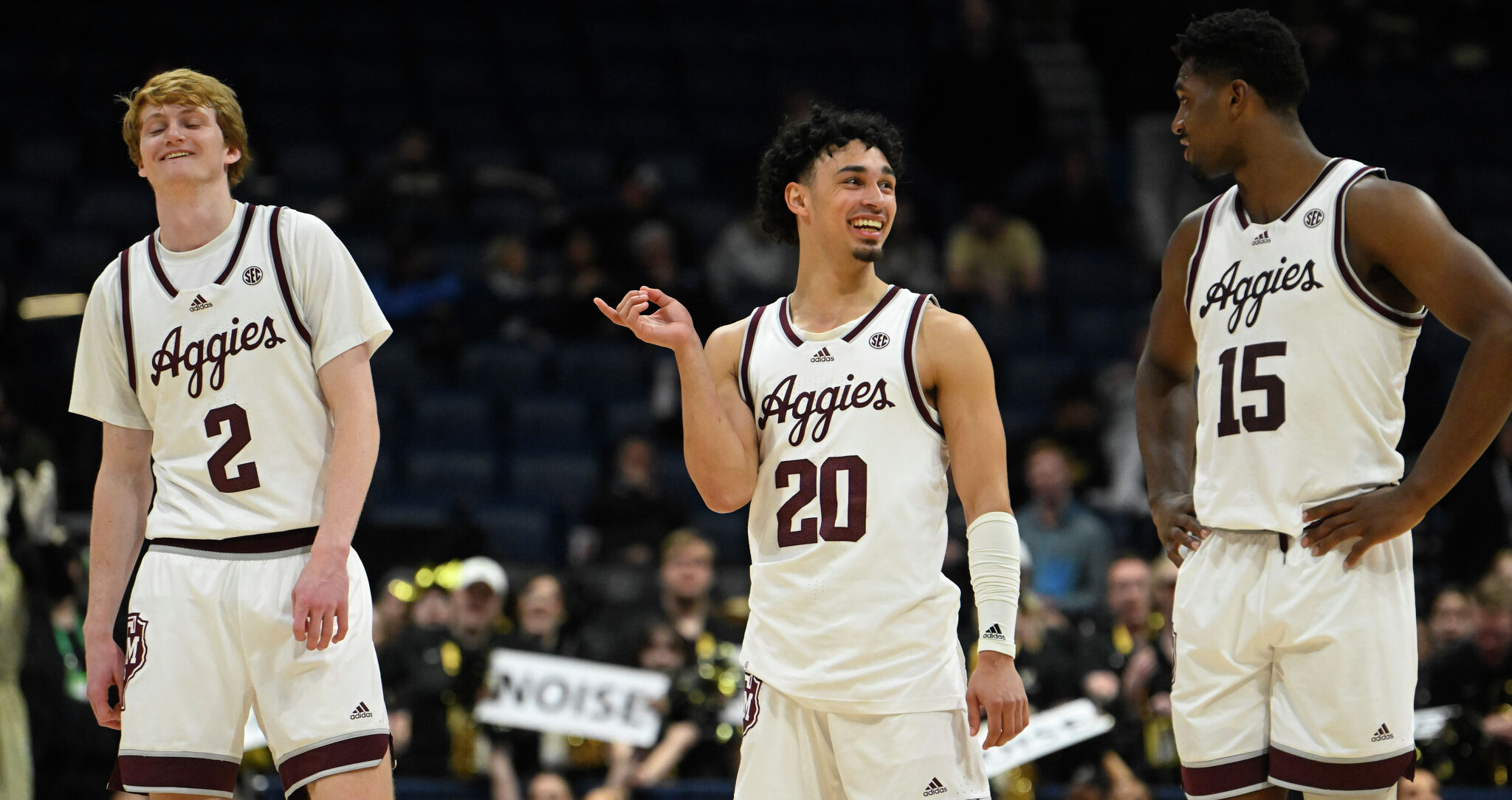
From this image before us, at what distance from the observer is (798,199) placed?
4.70 meters

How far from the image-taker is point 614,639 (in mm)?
9359

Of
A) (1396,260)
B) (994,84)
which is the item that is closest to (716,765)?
(1396,260)

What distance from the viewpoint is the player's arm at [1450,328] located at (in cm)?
399

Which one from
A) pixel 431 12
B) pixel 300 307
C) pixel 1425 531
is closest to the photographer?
pixel 300 307

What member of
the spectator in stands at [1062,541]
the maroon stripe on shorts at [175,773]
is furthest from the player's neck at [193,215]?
the spectator in stands at [1062,541]

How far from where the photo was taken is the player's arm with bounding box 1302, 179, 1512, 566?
157 inches

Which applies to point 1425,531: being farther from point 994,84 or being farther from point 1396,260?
point 1396,260

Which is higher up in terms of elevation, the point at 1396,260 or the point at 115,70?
the point at 115,70

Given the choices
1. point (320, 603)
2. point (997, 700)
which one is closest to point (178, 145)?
point (320, 603)

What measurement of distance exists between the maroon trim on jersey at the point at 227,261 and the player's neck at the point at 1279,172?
266 centimetres

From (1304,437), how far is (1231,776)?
86 centimetres

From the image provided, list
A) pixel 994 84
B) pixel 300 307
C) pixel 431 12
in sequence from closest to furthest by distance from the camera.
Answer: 1. pixel 300 307
2. pixel 994 84
3. pixel 431 12

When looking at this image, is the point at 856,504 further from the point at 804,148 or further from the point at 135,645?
the point at 135,645

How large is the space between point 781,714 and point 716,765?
4900mm
